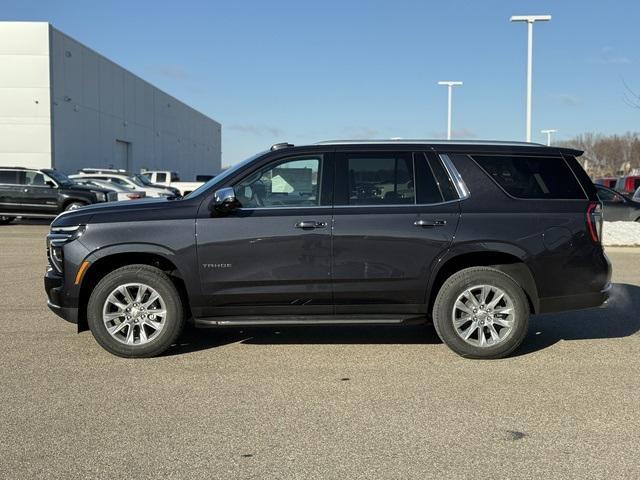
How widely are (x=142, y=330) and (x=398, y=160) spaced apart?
280 centimetres

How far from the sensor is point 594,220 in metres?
5.79

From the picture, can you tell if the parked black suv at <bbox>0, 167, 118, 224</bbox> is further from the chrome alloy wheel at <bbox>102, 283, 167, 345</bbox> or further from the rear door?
the rear door

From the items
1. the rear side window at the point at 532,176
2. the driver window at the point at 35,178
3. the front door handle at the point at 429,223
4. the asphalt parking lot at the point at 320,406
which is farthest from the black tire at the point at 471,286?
the driver window at the point at 35,178

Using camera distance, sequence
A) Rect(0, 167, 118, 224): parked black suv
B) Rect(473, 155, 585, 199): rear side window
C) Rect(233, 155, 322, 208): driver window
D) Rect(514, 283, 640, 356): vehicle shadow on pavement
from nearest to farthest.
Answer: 1. Rect(233, 155, 322, 208): driver window
2. Rect(473, 155, 585, 199): rear side window
3. Rect(514, 283, 640, 356): vehicle shadow on pavement
4. Rect(0, 167, 118, 224): parked black suv

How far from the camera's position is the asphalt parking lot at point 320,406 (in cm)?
366

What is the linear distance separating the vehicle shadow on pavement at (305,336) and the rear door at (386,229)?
816 mm

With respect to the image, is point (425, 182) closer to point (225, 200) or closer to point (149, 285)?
point (225, 200)

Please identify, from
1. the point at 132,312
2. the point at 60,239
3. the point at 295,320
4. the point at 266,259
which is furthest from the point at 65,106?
the point at 295,320

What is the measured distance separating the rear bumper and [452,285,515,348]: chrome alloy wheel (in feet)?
1.16

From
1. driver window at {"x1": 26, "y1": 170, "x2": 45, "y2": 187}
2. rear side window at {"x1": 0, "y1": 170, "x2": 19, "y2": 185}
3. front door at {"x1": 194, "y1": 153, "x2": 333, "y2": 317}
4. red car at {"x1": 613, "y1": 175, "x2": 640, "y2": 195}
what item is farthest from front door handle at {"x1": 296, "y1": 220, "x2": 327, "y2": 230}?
red car at {"x1": 613, "y1": 175, "x2": 640, "y2": 195}

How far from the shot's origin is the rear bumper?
19.0 ft

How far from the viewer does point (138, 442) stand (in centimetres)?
394

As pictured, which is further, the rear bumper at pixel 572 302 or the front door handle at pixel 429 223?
the rear bumper at pixel 572 302

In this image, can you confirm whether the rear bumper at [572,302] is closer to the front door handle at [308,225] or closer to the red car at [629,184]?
the front door handle at [308,225]
